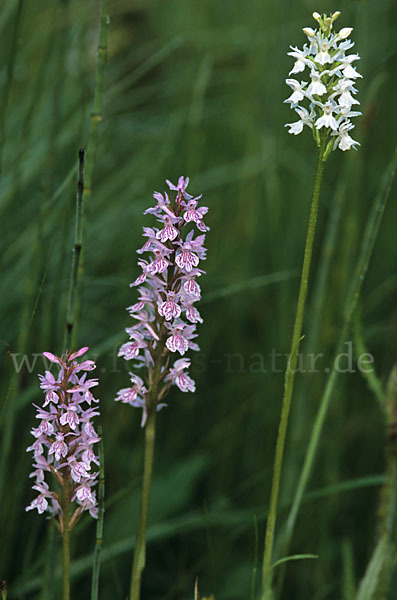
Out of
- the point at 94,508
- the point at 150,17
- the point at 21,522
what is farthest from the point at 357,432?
the point at 150,17

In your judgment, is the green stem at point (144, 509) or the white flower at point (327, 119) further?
the green stem at point (144, 509)

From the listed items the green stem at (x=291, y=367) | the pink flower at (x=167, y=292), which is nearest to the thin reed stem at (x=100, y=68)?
the pink flower at (x=167, y=292)

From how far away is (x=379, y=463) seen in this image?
102 inches

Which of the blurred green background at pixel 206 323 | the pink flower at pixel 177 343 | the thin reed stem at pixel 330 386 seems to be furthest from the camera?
the blurred green background at pixel 206 323

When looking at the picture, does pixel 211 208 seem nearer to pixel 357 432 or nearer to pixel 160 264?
pixel 357 432

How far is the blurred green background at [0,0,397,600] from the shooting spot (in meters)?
2.00

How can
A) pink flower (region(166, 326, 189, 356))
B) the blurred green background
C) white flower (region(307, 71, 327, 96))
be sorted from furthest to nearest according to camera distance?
the blurred green background
pink flower (region(166, 326, 189, 356))
white flower (region(307, 71, 327, 96))

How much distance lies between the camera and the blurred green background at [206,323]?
6.57 feet

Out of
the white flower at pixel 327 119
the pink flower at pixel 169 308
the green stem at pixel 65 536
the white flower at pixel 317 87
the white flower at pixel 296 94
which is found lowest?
the green stem at pixel 65 536

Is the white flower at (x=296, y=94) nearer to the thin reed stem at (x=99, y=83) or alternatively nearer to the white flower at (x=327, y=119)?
the white flower at (x=327, y=119)

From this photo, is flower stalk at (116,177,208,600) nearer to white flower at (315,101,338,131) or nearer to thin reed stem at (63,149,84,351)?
thin reed stem at (63,149,84,351)

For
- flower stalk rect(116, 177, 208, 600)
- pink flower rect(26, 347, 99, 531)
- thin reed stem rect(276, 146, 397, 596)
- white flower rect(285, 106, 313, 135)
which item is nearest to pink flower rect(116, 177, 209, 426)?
flower stalk rect(116, 177, 208, 600)

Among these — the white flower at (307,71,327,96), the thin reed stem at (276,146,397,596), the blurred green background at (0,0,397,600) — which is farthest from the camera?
the blurred green background at (0,0,397,600)

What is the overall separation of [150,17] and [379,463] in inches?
135
